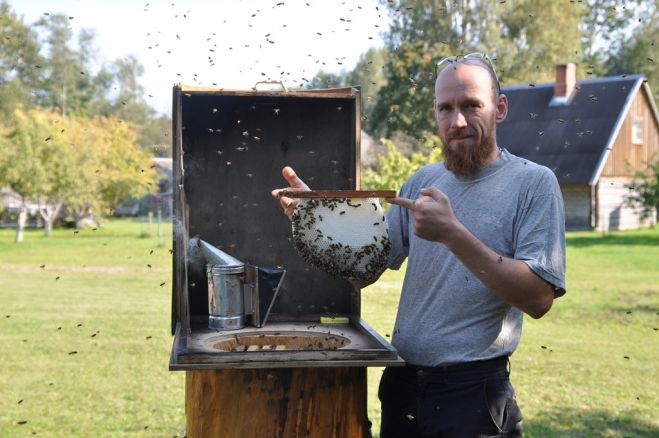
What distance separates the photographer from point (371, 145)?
37.2 meters

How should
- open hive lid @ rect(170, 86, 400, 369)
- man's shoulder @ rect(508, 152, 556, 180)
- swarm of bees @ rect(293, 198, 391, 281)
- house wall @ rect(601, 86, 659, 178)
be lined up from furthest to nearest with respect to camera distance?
house wall @ rect(601, 86, 659, 178), open hive lid @ rect(170, 86, 400, 369), swarm of bees @ rect(293, 198, 391, 281), man's shoulder @ rect(508, 152, 556, 180)

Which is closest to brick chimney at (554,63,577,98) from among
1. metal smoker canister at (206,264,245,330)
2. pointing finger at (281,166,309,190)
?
metal smoker canister at (206,264,245,330)

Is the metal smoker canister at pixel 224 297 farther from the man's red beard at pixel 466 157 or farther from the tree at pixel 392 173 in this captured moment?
the tree at pixel 392 173

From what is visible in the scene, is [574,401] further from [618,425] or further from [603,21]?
[603,21]

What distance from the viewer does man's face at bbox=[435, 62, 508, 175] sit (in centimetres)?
290

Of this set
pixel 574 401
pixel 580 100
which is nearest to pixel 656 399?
pixel 574 401

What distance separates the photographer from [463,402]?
2.88 meters

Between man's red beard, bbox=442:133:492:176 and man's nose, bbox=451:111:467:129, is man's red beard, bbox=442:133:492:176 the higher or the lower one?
the lower one

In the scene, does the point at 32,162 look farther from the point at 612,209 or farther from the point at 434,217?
the point at 434,217

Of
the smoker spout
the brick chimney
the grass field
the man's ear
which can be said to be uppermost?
the brick chimney

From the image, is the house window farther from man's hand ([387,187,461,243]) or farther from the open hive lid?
man's hand ([387,187,461,243])

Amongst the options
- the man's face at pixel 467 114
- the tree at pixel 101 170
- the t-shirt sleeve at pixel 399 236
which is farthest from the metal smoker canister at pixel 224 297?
the tree at pixel 101 170

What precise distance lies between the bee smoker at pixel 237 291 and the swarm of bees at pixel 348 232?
2.01 ft

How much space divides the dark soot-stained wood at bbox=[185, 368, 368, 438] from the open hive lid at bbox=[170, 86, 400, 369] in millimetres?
948
